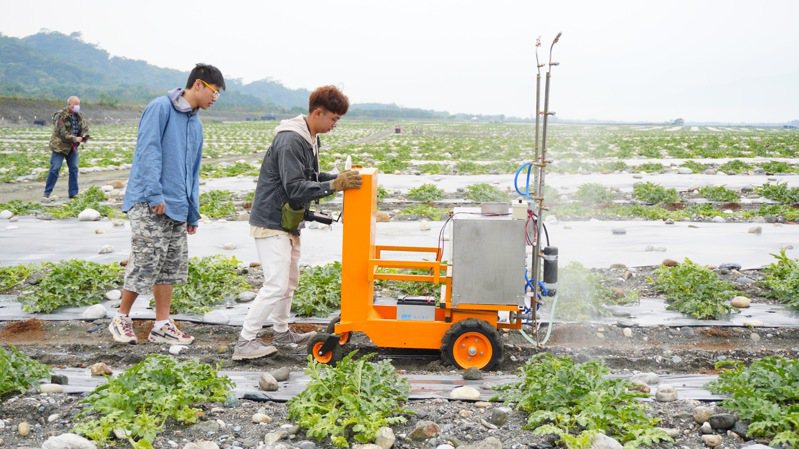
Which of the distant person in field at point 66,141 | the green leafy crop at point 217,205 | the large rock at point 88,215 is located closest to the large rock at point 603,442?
the green leafy crop at point 217,205

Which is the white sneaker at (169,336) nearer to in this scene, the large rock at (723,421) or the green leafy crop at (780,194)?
the large rock at (723,421)

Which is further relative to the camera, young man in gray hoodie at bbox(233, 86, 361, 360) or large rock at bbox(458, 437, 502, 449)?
young man in gray hoodie at bbox(233, 86, 361, 360)

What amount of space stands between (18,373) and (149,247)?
1.37 m

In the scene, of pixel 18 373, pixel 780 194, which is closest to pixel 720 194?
pixel 780 194

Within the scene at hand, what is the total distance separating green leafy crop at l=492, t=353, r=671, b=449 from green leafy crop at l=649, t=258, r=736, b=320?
94.1 inches

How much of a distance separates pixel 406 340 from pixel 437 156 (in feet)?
72.7

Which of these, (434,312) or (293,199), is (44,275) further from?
(434,312)

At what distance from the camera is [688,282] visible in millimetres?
→ 6637

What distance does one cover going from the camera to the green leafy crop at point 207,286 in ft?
21.5

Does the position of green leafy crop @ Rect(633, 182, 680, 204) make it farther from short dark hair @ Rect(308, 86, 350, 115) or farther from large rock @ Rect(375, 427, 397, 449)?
large rock @ Rect(375, 427, 397, 449)

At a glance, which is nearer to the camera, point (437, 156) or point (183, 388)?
point (183, 388)

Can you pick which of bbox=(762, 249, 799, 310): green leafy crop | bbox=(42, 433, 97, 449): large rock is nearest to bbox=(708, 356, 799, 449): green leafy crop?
bbox=(762, 249, 799, 310): green leafy crop

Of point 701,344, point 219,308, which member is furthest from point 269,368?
point 701,344

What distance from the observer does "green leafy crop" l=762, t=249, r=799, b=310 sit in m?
6.49
